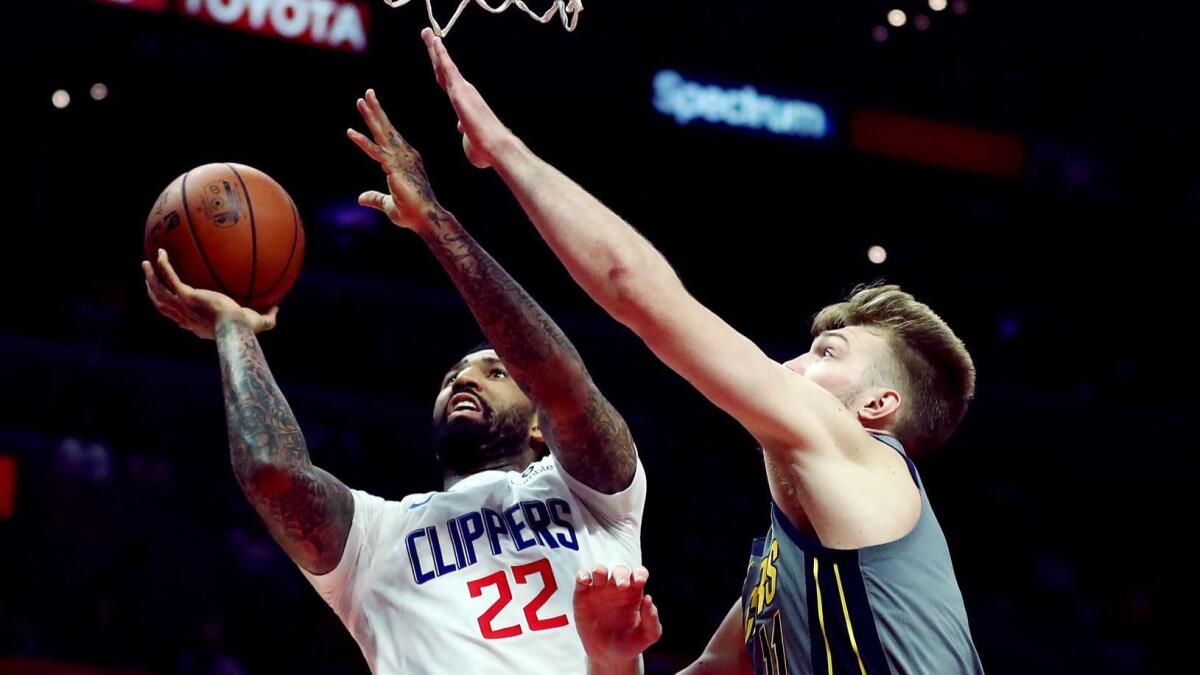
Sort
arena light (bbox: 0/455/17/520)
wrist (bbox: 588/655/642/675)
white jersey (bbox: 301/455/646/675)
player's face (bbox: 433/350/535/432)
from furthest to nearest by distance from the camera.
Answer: arena light (bbox: 0/455/17/520) < player's face (bbox: 433/350/535/432) < white jersey (bbox: 301/455/646/675) < wrist (bbox: 588/655/642/675)

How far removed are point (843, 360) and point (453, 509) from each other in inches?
46.7

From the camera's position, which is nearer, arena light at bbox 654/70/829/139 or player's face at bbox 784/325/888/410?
player's face at bbox 784/325/888/410

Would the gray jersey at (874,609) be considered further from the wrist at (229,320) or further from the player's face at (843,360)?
the wrist at (229,320)

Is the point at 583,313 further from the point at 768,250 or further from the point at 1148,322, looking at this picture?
the point at 1148,322

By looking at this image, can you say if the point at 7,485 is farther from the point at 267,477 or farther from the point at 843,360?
the point at 843,360

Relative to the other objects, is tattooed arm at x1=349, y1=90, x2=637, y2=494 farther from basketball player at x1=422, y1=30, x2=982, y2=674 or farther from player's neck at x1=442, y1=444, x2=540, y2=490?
basketball player at x1=422, y1=30, x2=982, y2=674

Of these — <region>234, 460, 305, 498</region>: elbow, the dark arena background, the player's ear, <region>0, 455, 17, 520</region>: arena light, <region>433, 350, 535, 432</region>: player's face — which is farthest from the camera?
the dark arena background

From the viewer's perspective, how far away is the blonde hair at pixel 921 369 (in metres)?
2.88

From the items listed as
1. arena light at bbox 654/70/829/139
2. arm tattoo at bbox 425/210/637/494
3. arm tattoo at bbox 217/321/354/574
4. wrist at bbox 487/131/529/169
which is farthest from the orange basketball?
arena light at bbox 654/70/829/139

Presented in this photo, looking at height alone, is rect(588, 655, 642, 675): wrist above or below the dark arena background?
below

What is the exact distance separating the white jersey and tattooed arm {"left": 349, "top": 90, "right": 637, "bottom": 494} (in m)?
0.10

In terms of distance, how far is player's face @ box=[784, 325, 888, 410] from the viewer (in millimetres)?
2854

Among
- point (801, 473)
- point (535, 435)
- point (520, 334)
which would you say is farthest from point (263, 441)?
point (801, 473)

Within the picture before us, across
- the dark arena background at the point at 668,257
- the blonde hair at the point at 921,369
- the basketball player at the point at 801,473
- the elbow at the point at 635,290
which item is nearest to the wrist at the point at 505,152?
the basketball player at the point at 801,473
